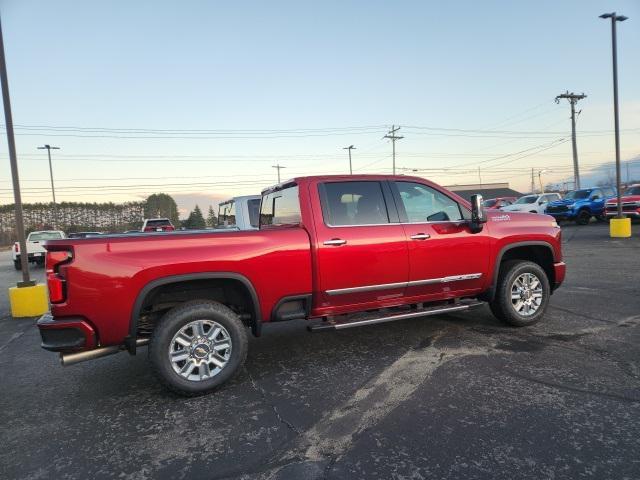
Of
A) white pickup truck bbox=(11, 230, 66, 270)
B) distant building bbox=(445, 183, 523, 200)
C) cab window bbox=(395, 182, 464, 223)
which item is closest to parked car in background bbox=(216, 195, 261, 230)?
cab window bbox=(395, 182, 464, 223)

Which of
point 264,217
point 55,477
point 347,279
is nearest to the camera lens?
point 55,477

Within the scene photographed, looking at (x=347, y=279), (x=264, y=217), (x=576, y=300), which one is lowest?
(x=576, y=300)

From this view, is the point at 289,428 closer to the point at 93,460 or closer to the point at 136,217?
the point at 93,460

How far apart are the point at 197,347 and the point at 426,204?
293 cm

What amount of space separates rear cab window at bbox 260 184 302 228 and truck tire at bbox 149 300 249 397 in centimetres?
129

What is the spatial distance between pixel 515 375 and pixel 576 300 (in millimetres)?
3711

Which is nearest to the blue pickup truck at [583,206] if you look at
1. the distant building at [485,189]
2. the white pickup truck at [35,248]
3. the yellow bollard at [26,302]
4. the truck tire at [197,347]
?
the yellow bollard at [26,302]

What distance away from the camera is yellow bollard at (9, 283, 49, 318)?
7977mm

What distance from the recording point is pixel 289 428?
326 cm

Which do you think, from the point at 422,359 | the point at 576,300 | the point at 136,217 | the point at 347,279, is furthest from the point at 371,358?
the point at 136,217

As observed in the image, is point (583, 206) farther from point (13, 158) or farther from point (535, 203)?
point (13, 158)

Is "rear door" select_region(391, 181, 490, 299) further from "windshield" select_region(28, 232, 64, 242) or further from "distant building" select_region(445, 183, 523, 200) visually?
"distant building" select_region(445, 183, 523, 200)

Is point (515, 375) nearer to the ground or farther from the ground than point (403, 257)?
nearer to the ground

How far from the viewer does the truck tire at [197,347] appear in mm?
3777
